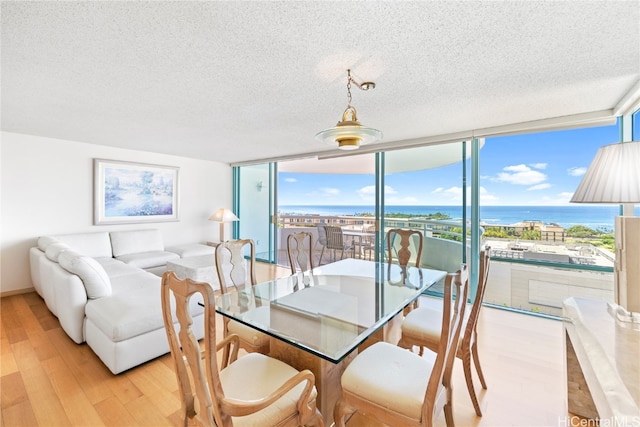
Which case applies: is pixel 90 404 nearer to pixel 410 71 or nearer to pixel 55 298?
pixel 55 298

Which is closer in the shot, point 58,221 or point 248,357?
point 248,357

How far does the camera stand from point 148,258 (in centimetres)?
414

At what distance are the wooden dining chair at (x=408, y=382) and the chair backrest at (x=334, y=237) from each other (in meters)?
3.42

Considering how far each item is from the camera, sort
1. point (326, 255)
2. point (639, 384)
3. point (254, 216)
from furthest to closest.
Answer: point (254, 216)
point (326, 255)
point (639, 384)

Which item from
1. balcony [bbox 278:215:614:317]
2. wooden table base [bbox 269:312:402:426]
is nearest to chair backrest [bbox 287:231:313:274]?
wooden table base [bbox 269:312:402:426]

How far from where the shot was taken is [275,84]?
7.09 ft

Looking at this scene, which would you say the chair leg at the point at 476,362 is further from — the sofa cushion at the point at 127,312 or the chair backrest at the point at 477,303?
the sofa cushion at the point at 127,312

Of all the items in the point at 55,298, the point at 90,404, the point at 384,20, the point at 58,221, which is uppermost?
the point at 384,20

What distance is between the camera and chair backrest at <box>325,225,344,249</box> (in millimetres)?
4848

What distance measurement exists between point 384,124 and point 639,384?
2.83m

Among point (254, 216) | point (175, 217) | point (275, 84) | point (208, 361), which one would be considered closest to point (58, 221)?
point (175, 217)

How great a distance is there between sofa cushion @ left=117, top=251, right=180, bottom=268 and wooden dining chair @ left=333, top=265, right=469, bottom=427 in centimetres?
389

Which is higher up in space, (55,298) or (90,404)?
(55,298)

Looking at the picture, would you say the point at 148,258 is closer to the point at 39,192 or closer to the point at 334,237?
the point at 39,192
